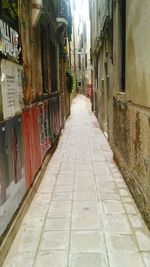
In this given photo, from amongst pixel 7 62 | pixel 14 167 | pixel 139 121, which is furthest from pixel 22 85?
pixel 139 121

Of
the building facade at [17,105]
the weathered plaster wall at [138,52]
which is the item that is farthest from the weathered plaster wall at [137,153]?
the building facade at [17,105]

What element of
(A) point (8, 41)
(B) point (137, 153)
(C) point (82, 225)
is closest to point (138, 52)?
(B) point (137, 153)

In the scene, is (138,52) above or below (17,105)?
above

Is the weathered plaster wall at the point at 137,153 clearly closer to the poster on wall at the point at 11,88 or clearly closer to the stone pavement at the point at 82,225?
the stone pavement at the point at 82,225

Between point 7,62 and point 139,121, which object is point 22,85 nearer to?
point 7,62

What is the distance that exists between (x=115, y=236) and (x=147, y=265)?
24.0 inches

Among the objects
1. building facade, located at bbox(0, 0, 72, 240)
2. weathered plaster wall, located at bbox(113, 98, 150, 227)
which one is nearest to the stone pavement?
weathered plaster wall, located at bbox(113, 98, 150, 227)

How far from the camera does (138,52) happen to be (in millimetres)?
3852

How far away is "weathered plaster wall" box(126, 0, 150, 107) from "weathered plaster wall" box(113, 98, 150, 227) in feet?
0.62

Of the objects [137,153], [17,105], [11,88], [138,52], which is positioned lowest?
[137,153]

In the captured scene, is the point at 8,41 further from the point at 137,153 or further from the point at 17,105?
the point at 137,153

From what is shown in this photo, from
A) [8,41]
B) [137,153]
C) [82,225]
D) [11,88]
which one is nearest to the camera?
[8,41]

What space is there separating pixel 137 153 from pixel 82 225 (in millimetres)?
1229

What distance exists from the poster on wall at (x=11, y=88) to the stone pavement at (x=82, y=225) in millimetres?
1412
